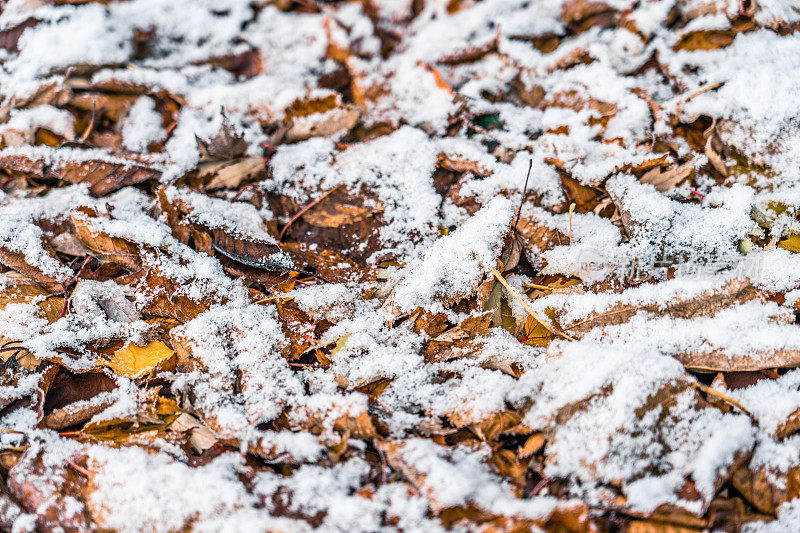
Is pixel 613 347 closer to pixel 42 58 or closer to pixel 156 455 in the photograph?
pixel 156 455

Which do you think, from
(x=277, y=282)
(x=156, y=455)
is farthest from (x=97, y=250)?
(x=156, y=455)

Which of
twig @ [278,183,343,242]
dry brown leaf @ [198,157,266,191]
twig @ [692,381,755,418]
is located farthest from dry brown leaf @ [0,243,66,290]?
twig @ [692,381,755,418]

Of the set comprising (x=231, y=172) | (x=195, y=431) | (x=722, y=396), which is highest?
(x=231, y=172)

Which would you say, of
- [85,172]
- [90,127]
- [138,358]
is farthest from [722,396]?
[90,127]

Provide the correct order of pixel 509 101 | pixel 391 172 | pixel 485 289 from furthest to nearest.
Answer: pixel 509 101 < pixel 391 172 < pixel 485 289

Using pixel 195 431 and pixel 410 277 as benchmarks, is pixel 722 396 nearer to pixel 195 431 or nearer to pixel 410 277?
pixel 410 277

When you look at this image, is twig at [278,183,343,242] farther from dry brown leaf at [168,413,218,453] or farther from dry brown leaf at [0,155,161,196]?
dry brown leaf at [168,413,218,453]
